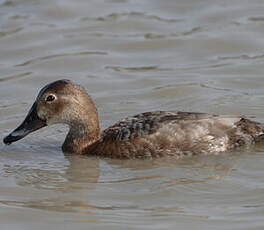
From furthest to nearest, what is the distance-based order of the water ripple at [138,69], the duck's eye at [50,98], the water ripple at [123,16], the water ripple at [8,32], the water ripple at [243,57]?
the water ripple at [123,16]
the water ripple at [8,32]
the water ripple at [243,57]
the water ripple at [138,69]
the duck's eye at [50,98]

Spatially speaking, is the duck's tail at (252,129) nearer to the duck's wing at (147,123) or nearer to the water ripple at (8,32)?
the duck's wing at (147,123)

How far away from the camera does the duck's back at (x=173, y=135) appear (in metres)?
9.95

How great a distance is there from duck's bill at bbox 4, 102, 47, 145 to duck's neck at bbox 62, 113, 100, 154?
40 centimetres

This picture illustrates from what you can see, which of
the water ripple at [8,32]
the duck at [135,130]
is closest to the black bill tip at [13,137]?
the duck at [135,130]

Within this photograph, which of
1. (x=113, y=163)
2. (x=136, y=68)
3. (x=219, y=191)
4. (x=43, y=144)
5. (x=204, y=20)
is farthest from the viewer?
(x=204, y=20)

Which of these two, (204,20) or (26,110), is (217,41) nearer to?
(204,20)

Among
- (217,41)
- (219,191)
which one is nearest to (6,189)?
(219,191)

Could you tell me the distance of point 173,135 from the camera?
998cm

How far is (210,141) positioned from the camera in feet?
33.0

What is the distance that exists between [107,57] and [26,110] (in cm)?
261

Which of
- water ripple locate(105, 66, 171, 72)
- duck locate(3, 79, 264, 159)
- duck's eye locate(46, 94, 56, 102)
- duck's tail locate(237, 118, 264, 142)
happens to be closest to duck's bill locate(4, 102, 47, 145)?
duck locate(3, 79, 264, 159)

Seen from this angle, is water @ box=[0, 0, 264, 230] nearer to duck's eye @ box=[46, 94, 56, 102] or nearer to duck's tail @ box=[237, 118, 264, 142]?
duck's tail @ box=[237, 118, 264, 142]

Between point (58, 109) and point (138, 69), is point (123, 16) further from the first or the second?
point (58, 109)

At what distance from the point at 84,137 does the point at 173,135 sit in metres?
1.06
